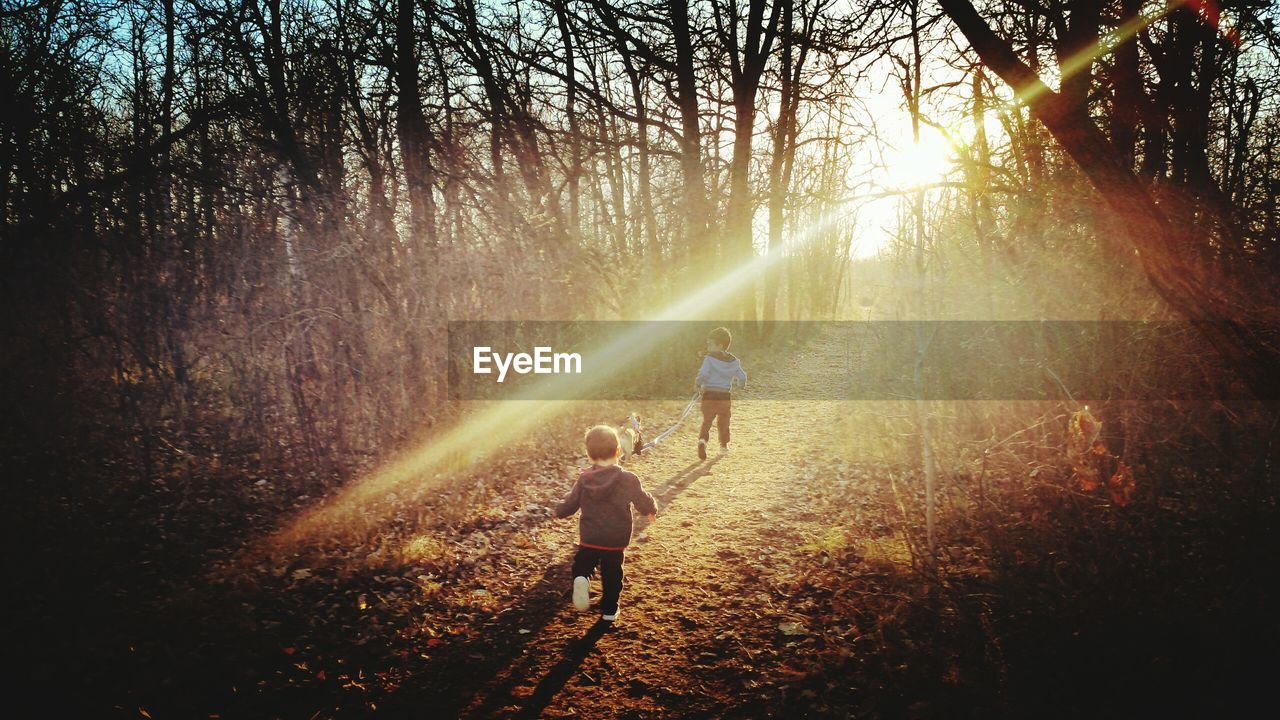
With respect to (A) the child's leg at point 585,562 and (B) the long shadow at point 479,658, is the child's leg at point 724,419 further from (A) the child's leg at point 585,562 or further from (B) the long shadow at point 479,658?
(A) the child's leg at point 585,562

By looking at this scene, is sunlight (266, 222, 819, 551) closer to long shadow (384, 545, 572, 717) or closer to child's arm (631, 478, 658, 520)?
long shadow (384, 545, 572, 717)

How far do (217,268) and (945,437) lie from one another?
28.9 feet

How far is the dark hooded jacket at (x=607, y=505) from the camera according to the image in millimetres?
3959

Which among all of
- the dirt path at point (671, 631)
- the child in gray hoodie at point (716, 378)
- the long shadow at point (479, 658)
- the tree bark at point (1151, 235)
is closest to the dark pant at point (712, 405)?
the child in gray hoodie at point (716, 378)

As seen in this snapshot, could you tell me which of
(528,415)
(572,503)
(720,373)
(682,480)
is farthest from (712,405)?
(572,503)

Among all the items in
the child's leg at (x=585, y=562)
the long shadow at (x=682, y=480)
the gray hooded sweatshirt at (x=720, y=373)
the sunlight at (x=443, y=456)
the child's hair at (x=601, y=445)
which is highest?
the gray hooded sweatshirt at (x=720, y=373)

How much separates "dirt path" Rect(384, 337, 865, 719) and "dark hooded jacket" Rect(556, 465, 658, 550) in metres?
0.69

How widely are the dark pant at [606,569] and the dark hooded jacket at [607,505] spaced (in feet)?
0.23

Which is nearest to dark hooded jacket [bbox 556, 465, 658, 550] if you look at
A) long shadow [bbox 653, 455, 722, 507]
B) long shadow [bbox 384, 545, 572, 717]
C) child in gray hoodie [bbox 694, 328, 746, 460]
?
long shadow [bbox 384, 545, 572, 717]

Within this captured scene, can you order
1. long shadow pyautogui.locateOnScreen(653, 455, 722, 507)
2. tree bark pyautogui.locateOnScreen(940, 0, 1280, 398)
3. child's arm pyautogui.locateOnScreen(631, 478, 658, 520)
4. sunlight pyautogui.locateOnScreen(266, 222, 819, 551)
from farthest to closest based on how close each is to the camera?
long shadow pyautogui.locateOnScreen(653, 455, 722, 507)
sunlight pyautogui.locateOnScreen(266, 222, 819, 551)
child's arm pyautogui.locateOnScreen(631, 478, 658, 520)
tree bark pyautogui.locateOnScreen(940, 0, 1280, 398)

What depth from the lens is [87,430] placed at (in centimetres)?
598

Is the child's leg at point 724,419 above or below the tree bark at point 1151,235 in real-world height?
below

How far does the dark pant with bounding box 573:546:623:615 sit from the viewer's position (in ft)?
13.2

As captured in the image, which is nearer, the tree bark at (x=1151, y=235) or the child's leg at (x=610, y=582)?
the tree bark at (x=1151, y=235)
